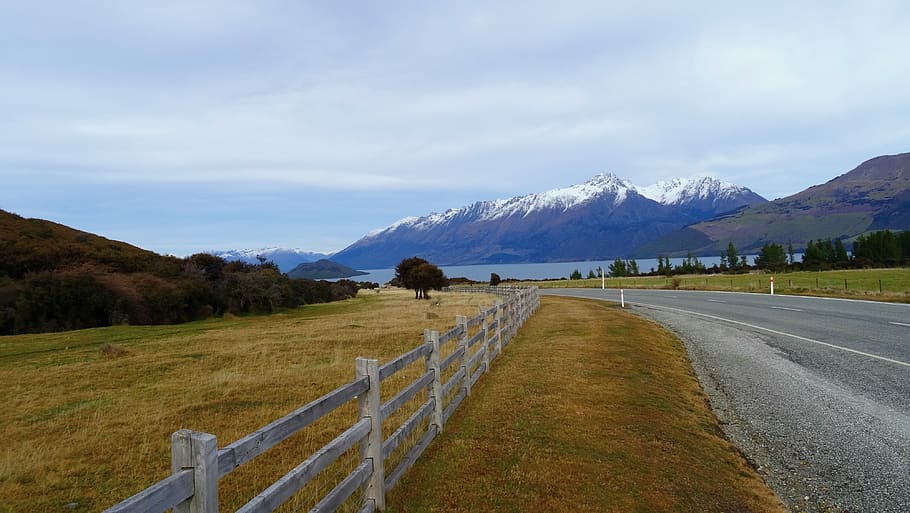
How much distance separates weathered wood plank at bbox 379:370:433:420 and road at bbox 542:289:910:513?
14.1 feet

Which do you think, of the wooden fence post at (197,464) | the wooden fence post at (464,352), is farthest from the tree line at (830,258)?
the wooden fence post at (197,464)

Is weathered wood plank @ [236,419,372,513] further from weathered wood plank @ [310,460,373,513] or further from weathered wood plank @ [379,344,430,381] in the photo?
weathered wood plank @ [379,344,430,381]

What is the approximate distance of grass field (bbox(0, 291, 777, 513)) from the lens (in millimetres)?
5922

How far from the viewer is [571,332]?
18234 mm

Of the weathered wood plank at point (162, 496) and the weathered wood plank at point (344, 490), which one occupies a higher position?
the weathered wood plank at point (162, 496)

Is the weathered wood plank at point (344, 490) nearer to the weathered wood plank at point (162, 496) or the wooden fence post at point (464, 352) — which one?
the weathered wood plank at point (162, 496)

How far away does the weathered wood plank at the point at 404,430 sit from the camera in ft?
19.3

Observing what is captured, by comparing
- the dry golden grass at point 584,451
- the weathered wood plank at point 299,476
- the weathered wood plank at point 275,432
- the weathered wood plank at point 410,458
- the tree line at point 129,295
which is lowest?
the dry golden grass at point 584,451

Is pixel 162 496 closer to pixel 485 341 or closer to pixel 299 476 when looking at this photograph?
pixel 299 476

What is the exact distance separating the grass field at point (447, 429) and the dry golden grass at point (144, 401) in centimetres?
4

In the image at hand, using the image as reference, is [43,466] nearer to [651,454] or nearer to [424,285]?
[651,454]

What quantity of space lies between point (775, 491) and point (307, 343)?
52.5 ft

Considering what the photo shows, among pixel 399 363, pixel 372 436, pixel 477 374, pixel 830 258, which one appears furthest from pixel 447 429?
pixel 830 258

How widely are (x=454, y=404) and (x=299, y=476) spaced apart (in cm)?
521
